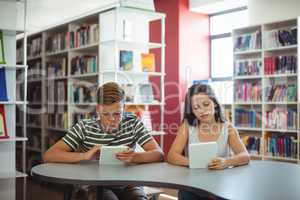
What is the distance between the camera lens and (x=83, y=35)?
5.02 meters

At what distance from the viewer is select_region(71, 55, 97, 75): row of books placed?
489cm

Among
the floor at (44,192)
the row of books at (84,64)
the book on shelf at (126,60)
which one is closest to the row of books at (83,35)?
the row of books at (84,64)

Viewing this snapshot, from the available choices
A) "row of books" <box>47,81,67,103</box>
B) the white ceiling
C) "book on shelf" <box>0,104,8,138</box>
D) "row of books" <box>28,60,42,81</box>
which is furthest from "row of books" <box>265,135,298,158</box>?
"row of books" <box>28,60,42,81</box>

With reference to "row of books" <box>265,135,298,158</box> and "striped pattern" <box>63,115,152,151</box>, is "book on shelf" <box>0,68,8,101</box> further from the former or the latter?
"row of books" <box>265,135,298,158</box>

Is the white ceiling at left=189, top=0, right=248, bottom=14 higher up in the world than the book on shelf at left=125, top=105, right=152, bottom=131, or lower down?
higher up

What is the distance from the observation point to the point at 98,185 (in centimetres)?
191

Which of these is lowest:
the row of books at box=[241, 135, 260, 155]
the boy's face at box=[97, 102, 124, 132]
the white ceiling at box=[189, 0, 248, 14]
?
the row of books at box=[241, 135, 260, 155]

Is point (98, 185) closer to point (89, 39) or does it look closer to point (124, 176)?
point (124, 176)

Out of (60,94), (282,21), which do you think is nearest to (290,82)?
(282,21)

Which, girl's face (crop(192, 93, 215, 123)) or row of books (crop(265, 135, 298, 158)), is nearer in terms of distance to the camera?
girl's face (crop(192, 93, 215, 123))

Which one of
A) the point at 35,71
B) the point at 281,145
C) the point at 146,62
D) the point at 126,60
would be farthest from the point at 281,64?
the point at 35,71

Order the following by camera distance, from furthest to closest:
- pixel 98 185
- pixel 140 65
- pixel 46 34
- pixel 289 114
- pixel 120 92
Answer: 1. pixel 46 34
2. pixel 289 114
3. pixel 140 65
4. pixel 120 92
5. pixel 98 185

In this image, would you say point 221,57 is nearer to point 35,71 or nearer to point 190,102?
point 35,71

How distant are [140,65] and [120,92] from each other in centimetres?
216
